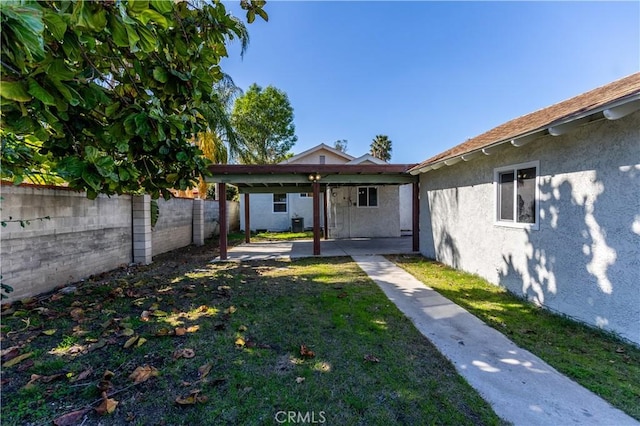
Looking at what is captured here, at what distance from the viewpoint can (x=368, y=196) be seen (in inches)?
624

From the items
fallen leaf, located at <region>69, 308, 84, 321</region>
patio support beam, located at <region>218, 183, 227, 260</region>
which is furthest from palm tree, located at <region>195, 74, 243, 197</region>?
fallen leaf, located at <region>69, 308, 84, 321</region>

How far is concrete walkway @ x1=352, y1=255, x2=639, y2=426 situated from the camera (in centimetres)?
234

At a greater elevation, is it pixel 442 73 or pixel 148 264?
pixel 442 73

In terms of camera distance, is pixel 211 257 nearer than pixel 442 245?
No

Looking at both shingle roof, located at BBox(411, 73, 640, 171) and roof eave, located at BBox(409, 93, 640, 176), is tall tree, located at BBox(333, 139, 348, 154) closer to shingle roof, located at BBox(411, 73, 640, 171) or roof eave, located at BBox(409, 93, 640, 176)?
shingle roof, located at BBox(411, 73, 640, 171)

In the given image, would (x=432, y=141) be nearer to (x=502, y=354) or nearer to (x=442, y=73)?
(x=442, y=73)

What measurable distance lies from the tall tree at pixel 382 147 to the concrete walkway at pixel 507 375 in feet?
141

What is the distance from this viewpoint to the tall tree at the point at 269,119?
28.7m

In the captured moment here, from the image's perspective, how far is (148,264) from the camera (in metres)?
8.35

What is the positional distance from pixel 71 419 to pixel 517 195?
6.91 meters

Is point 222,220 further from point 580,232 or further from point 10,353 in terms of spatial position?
point 580,232

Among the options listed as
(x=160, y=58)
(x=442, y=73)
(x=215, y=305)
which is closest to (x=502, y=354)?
(x=215, y=305)

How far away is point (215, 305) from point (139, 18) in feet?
13.7

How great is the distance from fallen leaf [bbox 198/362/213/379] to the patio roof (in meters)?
7.01
